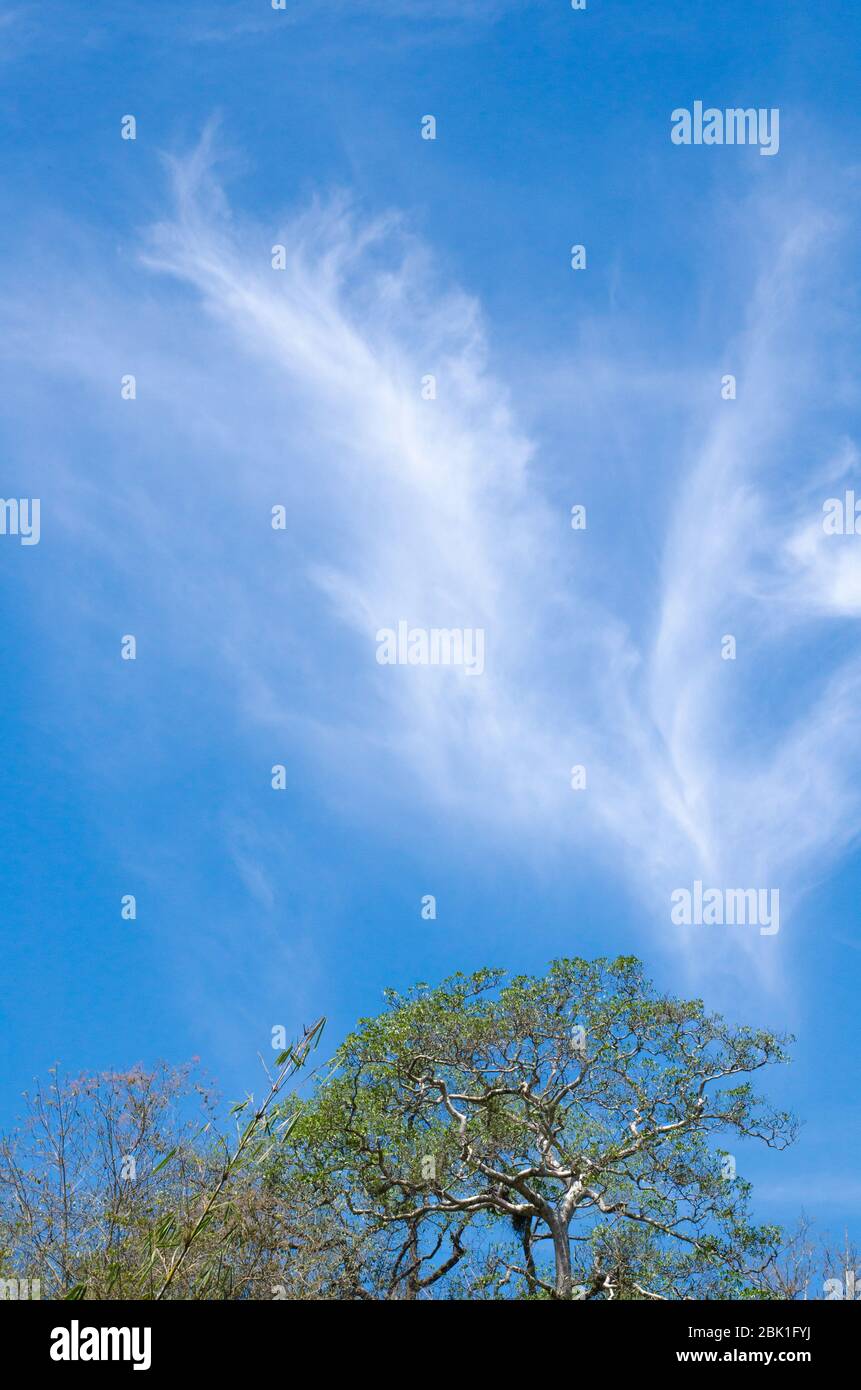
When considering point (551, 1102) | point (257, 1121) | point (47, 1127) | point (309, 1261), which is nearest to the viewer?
point (257, 1121)

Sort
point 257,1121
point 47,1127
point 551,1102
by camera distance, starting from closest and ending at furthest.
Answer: point 257,1121 → point 47,1127 → point 551,1102

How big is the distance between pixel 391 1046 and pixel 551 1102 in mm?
2324

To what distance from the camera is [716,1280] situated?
1606 cm

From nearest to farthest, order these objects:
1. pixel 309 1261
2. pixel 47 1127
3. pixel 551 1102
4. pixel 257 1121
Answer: pixel 257 1121, pixel 309 1261, pixel 47 1127, pixel 551 1102
